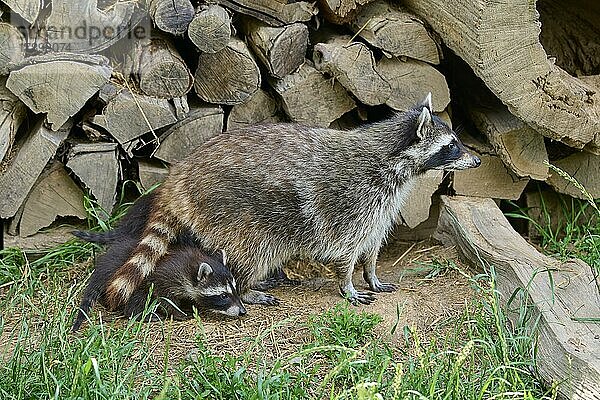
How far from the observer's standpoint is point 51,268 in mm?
5133

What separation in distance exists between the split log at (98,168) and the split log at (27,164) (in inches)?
4.9

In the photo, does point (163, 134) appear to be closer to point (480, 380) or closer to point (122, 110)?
point (122, 110)

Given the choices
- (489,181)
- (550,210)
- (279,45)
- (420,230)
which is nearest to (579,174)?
(550,210)

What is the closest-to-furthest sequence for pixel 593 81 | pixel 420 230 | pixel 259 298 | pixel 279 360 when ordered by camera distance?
pixel 279 360 → pixel 259 298 → pixel 593 81 → pixel 420 230

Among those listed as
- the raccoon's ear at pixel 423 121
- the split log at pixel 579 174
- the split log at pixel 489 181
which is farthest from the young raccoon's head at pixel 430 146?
the split log at pixel 579 174

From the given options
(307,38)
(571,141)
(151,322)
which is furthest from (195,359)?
(571,141)

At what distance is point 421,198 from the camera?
5629 mm

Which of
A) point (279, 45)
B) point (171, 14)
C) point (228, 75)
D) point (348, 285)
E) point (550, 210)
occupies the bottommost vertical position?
point (550, 210)

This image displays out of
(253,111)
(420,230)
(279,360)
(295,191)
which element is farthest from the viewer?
(420,230)

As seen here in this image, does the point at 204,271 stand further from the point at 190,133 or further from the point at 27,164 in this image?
the point at 27,164

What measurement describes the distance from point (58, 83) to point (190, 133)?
0.80 m

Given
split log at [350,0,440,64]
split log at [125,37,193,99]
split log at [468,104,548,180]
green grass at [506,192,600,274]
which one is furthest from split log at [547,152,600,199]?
split log at [125,37,193,99]

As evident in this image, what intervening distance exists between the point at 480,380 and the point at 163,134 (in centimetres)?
242

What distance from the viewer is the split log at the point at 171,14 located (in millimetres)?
4875
